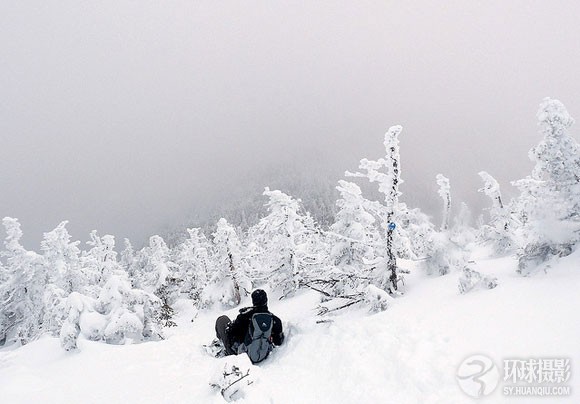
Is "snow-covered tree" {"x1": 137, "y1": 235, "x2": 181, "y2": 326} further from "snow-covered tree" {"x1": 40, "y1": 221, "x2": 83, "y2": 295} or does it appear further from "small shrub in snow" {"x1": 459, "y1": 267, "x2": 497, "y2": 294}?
"small shrub in snow" {"x1": 459, "y1": 267, "x2": 497, "y2": 294}

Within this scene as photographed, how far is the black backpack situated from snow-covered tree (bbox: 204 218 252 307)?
87.3ft

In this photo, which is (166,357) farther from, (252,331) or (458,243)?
(458,243)

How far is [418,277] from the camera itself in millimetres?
10891

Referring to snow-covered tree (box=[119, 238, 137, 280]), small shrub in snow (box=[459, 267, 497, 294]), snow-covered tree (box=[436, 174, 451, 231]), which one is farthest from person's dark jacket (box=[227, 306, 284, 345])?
snow-covered tree (box=[119, 238, 137, 280])

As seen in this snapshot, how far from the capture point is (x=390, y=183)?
1027 centimetres

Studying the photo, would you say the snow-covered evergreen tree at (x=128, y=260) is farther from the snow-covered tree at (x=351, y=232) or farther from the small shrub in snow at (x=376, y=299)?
the small shrub in snow at (x=376, y=299)

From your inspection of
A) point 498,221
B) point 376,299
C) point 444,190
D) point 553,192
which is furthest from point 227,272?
point 553,192

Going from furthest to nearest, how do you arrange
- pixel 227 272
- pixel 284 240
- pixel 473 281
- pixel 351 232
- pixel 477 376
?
1. pixel 227 272
2. pixel 284 240
3. pixel 351 232
4. pixel 473 281
5. pixel 477 376

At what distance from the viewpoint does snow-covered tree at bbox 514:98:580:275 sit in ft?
26.0

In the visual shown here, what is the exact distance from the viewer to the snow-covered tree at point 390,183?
1012 centimetres

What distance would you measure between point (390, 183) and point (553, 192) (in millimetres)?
3943

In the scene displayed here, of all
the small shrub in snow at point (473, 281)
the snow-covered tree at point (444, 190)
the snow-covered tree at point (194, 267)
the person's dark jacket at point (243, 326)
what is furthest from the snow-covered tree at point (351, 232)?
the snow-covered tree at point (194, 267)

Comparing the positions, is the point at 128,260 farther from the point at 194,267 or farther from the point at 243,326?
the point at 243,326

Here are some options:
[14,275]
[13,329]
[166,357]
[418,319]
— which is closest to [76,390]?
Answer: [166,357]
